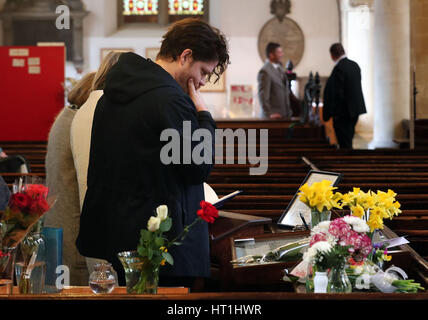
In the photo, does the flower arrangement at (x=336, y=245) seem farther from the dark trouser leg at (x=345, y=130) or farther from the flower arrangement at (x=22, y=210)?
the dark trouser leg at (x=345, y=130)

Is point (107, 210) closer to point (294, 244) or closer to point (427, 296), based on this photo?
point (294, 244)

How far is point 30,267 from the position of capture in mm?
1827

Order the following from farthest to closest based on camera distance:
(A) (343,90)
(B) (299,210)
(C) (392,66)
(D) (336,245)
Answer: (C) (392,66), (A) (343,90), (B) (299,210), (D) (336,245)

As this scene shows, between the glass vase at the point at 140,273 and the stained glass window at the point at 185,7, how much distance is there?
14640 millimetres

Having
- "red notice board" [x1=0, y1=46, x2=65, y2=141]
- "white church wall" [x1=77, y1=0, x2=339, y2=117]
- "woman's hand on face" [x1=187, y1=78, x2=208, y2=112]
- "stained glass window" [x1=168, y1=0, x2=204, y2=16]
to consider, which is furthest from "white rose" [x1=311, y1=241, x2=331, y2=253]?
"stained glass window" [x1=168, y1=0, x2=204, y2=16]

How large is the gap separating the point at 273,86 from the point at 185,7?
7499 millimetres

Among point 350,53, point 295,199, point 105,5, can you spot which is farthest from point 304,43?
point 295,199

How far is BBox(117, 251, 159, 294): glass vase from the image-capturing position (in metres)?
1.71

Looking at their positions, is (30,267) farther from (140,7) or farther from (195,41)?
→ (140,7)

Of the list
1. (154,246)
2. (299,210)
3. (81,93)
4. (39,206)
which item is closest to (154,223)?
(154,246)

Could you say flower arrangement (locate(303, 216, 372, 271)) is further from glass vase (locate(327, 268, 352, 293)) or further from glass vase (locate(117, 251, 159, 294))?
glass vase (locate(117, 251, 159, 294))

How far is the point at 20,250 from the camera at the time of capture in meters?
1.85

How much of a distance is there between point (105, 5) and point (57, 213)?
13570 millimetres

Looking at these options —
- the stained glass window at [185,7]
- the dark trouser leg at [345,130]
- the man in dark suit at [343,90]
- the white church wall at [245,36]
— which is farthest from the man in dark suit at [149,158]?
the stained glass window at [185,7]
